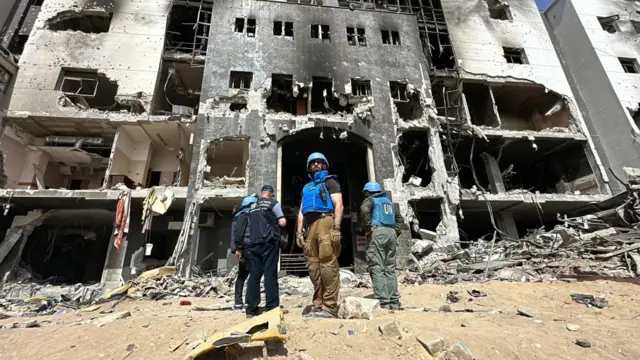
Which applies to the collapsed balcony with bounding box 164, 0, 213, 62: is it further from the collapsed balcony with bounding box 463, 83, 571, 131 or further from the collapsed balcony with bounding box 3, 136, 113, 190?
the collapsed balcony with bounding box 463, 83, 571, 131

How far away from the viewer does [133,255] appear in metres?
13.8

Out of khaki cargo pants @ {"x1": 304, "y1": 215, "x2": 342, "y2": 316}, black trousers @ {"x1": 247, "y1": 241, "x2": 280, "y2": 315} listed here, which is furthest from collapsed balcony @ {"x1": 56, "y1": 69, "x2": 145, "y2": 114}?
khaki cargo pants @ {"x1": 304, "y1": 215, "x2": 342, "y2": 316}

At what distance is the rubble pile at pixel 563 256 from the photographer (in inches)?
277

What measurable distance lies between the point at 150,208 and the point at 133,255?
8.42ft

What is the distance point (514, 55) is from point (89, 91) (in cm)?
2566

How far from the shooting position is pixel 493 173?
1778 cm

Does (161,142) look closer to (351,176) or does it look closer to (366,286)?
(351,176)

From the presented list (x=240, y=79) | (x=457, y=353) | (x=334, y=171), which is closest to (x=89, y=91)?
(x=240, y=79)

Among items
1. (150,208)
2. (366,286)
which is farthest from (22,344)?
(150,208)

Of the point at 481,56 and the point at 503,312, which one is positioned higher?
the point at 481,56

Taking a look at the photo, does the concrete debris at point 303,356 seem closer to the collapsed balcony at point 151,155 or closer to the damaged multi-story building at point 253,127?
the damaged multi-story building at point 253,127

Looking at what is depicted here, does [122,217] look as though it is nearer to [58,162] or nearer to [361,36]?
[58,162]

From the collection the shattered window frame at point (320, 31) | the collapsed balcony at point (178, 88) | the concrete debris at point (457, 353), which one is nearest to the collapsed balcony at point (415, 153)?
the shattered window frame at point (320, 31)

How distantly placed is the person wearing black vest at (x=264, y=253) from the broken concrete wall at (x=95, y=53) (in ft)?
44.0
